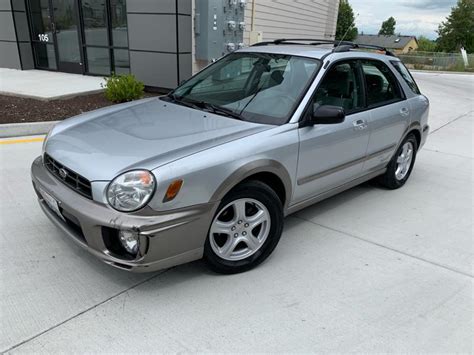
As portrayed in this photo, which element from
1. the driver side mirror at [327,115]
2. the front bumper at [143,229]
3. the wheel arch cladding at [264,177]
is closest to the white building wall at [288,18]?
the driver side mirror at [327,115]

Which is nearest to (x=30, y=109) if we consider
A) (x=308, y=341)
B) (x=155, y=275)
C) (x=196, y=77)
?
(x=196, y=77)

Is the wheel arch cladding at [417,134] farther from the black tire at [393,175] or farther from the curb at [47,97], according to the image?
the curb at [47,97]

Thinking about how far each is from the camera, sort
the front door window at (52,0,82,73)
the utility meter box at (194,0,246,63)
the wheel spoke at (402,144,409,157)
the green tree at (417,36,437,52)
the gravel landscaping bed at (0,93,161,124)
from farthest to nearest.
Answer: the green tree at (417,36,437,52) < the front door window at (52,0,82,73) < the utility meter box at (194,0,246,63) < the gravel landscaping bed at (0,93,161,124) < the wheel spoke at (402,144,409,157)

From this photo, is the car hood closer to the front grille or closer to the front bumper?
the front grille

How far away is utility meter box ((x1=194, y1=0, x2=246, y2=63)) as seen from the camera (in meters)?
9.02

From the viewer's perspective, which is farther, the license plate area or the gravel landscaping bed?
the gravel landscaping bed

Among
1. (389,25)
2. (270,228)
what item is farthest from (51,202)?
(389,25)

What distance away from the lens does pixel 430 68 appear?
1120 inches

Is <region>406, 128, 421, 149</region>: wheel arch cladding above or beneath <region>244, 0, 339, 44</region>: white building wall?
beneath

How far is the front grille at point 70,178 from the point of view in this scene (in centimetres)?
Answer: 262

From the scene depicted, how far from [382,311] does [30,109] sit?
6.95 m

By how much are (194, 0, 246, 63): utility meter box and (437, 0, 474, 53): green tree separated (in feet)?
229

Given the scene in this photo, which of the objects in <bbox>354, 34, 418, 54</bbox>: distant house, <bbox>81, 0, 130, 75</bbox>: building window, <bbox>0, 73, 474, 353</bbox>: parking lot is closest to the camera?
<bbox>0, 73, 474, 353</bbox>: parking lot

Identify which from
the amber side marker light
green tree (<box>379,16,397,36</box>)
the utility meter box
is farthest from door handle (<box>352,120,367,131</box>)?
green tree (<box>379,16,397,36</box>)
